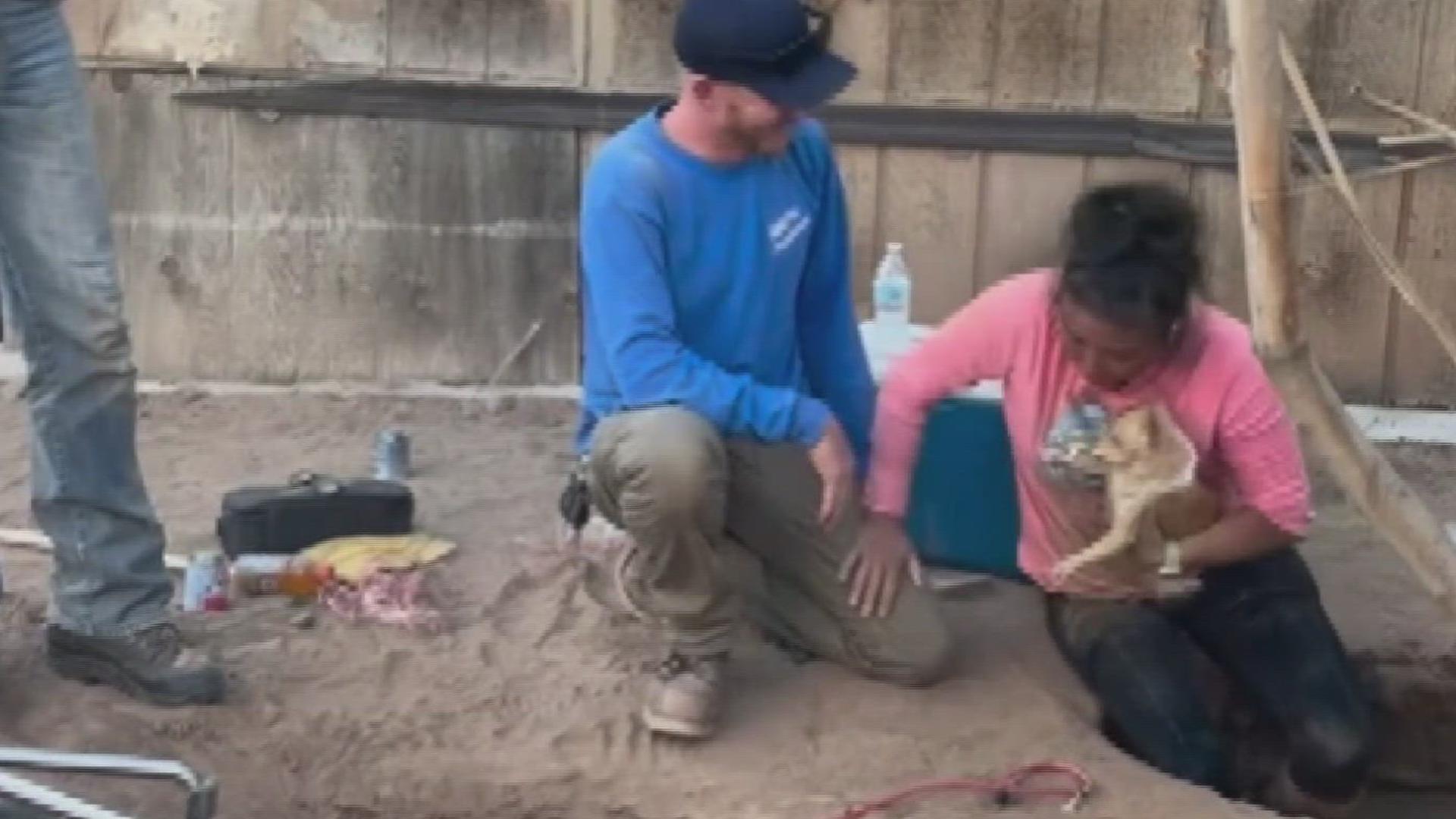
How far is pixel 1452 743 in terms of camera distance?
4.93 m

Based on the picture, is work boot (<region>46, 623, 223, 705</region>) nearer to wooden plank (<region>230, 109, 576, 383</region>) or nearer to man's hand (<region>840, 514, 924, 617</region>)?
man's hand (<region>840, 514, 924, 617</region>)

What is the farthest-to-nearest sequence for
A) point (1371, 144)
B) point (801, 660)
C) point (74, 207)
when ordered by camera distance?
point (1371, 144) < point (801, 660) < point (74, 207)

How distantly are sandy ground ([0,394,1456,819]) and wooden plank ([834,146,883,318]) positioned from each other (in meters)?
1.34

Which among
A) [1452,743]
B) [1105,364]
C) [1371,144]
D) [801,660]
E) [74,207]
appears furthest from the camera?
[1371,144]

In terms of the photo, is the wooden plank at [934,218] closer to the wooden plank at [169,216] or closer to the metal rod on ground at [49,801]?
the wooden plank at [169,216]

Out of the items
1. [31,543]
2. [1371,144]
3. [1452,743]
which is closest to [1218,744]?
[1452,743]

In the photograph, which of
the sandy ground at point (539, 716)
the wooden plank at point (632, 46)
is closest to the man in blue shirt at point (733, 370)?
the sandy ground at point (539, 716)

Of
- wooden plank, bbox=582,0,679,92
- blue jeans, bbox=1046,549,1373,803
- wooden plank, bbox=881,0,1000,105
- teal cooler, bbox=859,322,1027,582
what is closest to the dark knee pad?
blue jeans, bbox=1046,549,1373,803

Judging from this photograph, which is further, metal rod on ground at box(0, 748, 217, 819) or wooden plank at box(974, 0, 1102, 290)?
wooden plank at box(974, 0, 1102, 290)

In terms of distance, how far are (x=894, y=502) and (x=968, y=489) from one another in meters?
0.54

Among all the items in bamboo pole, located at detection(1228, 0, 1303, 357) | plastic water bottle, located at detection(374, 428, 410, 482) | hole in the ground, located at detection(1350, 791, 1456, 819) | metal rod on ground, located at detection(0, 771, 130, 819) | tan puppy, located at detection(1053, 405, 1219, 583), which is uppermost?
bamboo pole, located at detection(1228, 0, 1303, 357)

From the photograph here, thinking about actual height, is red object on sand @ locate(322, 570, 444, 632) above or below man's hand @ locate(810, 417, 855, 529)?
below

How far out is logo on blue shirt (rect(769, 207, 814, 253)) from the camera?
4.43m

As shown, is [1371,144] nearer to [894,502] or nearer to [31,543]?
[894,502]
